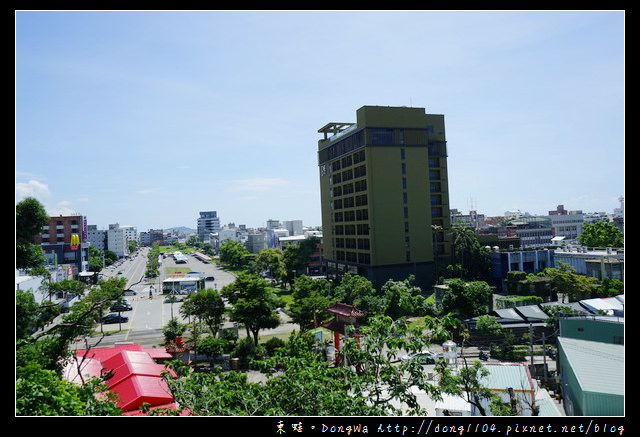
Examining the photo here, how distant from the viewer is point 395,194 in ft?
127

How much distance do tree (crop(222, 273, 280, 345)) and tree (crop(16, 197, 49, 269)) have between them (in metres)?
11.5

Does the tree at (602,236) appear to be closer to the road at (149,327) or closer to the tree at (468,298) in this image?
the tree at (468,298)

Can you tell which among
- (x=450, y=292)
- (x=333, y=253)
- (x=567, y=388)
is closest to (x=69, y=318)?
(x=567, y=388)

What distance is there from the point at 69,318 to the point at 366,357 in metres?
11.2

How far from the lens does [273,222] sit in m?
132

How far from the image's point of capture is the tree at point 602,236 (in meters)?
48.6

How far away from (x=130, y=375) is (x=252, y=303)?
8.77 metres

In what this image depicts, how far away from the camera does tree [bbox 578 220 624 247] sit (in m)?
48.6

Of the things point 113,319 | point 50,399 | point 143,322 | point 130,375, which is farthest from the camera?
point 113,319

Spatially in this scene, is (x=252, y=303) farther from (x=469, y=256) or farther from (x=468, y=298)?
(x=469, y=256)

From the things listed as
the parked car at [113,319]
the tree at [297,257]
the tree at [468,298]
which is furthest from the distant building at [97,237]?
the tree at [468,298]

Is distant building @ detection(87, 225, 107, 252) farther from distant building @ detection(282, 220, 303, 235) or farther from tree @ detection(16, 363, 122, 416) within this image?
tree @ detection(16, 363, 122, 416)

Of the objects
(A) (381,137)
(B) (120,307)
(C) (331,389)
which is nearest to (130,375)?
(C) (331,389)

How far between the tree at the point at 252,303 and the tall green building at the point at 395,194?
1702 cm
